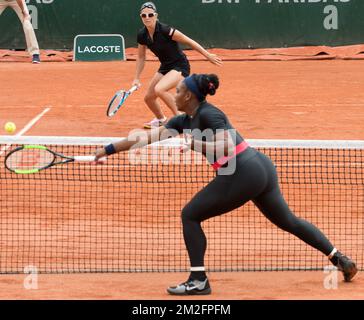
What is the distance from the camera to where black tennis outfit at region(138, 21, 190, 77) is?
14211 millimetres

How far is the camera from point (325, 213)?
36.7ft

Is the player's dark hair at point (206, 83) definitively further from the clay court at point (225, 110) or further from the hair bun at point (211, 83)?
the clay court at point (225, 110)

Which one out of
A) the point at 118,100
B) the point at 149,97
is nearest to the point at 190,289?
the point at 149,97

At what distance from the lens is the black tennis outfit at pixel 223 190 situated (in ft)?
25.3

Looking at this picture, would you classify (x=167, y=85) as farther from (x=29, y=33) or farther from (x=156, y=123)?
(x=29, y=33)

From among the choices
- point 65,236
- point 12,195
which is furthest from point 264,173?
point 12,195

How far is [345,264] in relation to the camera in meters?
8.16

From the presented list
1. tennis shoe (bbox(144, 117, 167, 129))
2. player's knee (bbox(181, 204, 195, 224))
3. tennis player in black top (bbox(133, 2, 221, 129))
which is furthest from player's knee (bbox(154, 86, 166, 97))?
player's knee (bbox(181, 204, 195, 224))

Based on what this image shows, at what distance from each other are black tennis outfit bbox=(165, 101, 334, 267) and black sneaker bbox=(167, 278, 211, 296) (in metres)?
0.15

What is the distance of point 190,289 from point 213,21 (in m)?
17.7

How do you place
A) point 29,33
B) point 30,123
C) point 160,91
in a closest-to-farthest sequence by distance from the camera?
point 160,91 < point 30,123 < point 29,33

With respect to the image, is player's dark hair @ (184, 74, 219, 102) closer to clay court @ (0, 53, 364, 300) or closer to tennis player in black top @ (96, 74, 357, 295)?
tennis player in black top @ (96, 74, 357, 295)

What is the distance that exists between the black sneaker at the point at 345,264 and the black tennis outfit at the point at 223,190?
2.13ft

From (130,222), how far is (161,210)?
2.02ft
